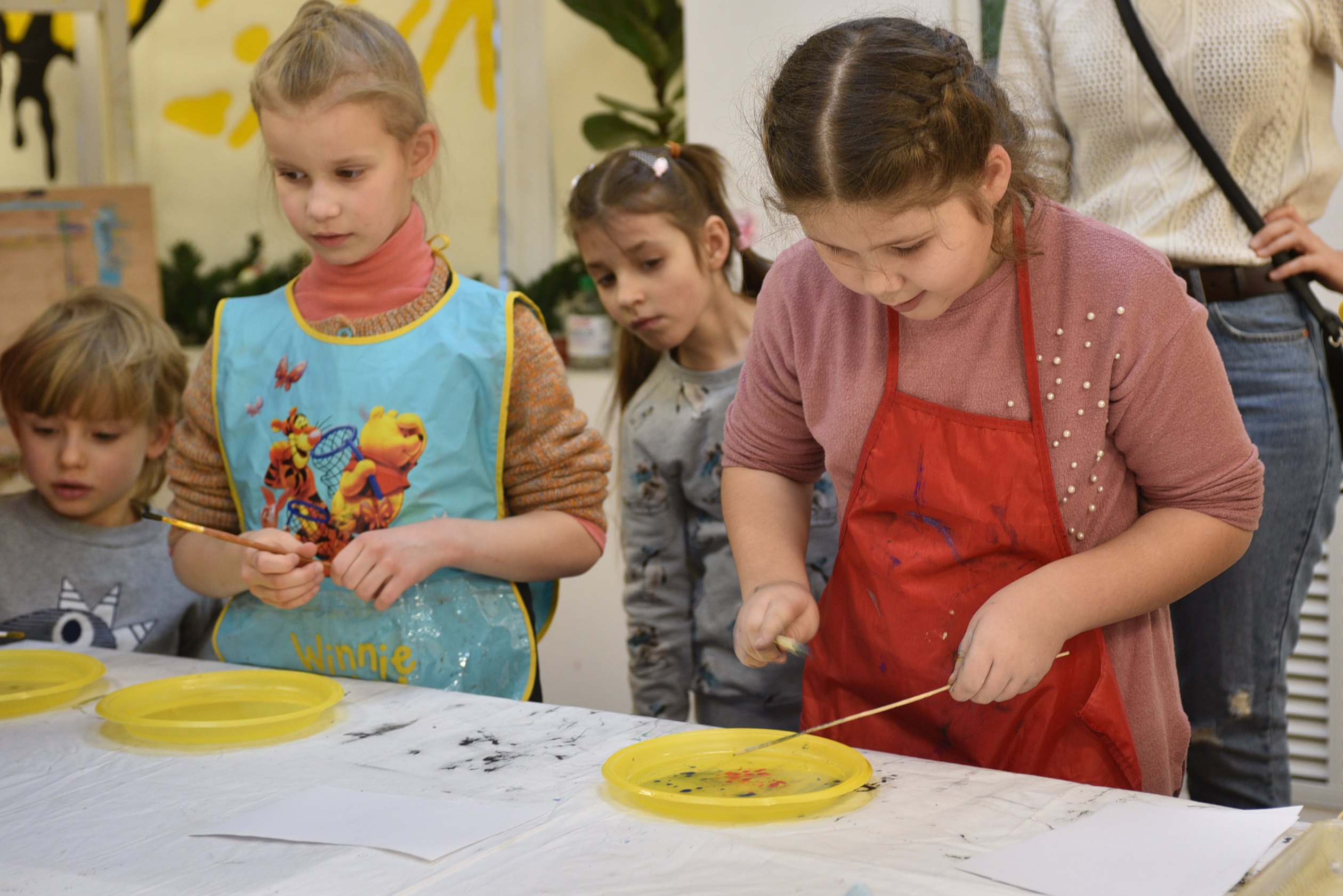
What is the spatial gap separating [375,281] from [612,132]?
84.1 inches

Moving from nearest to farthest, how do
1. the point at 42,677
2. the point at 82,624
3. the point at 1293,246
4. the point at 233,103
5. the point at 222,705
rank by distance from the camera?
1. the point at 222,705
2. the point at 42,677
3. the point at 1293,246
4. the point at 82,624
5. the point at 233,103

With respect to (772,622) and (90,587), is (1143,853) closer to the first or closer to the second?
(772,622)

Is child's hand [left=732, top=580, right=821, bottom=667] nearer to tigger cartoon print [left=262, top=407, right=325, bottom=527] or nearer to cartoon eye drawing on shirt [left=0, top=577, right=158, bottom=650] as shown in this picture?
tigger cartoon print [left=262, top=407, right=325, bottom=527]

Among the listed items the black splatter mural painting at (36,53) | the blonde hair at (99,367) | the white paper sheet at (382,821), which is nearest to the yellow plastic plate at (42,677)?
the white paper sheet at (382,821)

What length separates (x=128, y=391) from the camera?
198 centimetres

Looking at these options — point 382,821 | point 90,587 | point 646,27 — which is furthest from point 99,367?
point 646,27

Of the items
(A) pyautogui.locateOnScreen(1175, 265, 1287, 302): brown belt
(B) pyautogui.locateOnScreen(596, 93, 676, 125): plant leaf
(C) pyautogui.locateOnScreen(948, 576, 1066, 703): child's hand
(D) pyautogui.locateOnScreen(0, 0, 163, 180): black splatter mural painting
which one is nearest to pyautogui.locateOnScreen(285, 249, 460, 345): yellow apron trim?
(C) pyautogui.locateOnScreen(948, 576, 1066, 703): child's hand

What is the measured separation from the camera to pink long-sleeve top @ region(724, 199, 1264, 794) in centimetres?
107

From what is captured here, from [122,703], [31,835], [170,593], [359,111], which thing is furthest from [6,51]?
[31,835]

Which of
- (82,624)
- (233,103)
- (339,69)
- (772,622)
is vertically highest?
(233,103)

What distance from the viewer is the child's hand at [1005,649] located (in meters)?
0.97

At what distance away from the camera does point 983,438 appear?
1.12 metres

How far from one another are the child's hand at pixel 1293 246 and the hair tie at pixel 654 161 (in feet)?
2.78

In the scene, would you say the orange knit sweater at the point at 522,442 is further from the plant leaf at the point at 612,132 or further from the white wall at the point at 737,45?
the plant leaf at the point at 612,132
